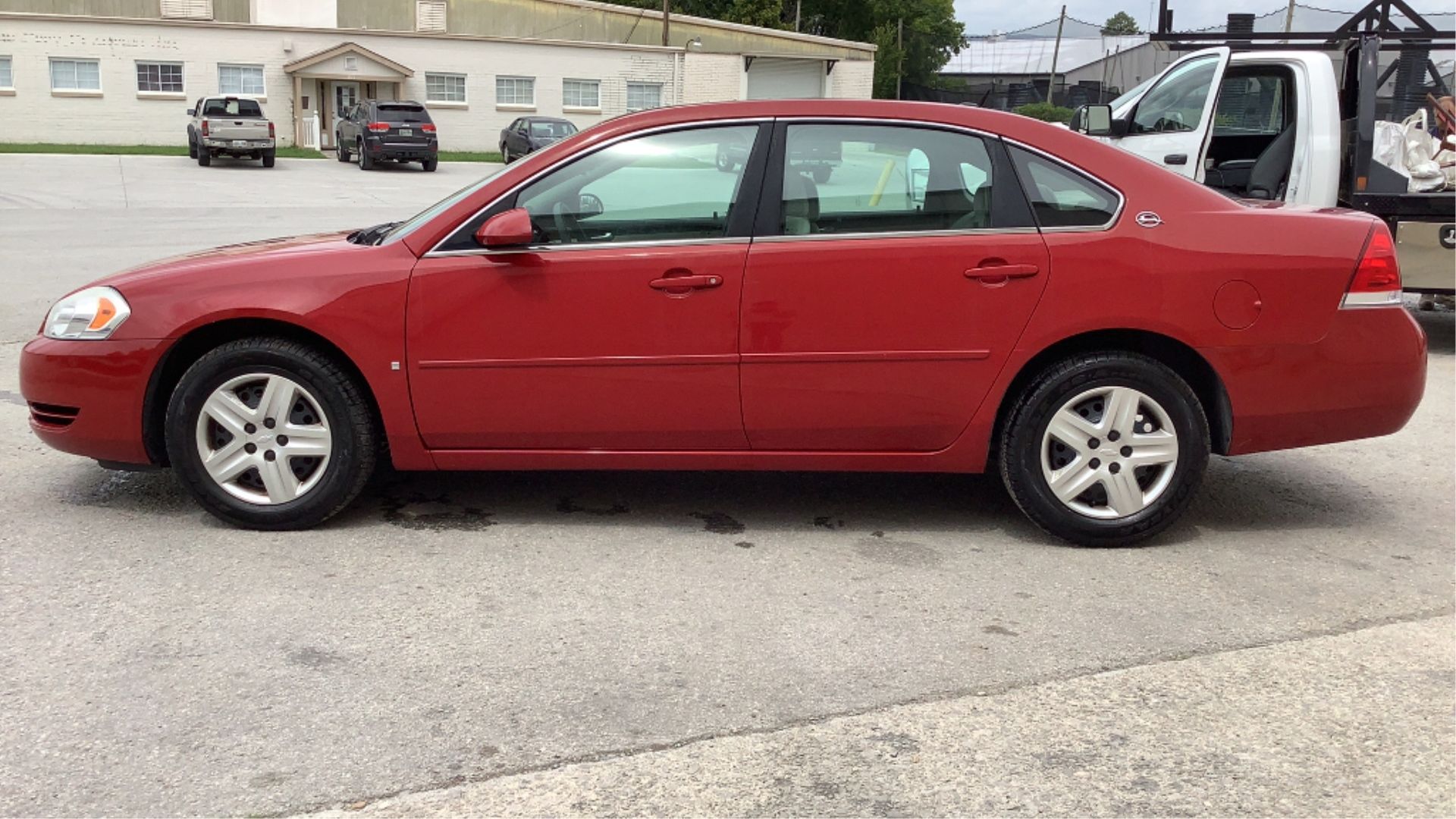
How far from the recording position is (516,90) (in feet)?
152

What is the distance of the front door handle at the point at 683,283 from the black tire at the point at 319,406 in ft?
3.83

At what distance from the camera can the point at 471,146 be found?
151 ft

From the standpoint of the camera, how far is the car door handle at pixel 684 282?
460 centimetres

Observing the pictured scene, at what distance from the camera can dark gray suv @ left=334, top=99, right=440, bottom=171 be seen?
1296 inches

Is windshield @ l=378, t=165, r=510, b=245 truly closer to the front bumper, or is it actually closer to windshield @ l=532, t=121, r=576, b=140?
the front bumper

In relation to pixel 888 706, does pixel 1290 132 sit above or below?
above

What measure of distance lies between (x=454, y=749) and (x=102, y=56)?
148ft

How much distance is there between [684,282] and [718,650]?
4.66ft

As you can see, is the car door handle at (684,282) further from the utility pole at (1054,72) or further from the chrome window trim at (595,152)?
the utility pole at (1054,72)

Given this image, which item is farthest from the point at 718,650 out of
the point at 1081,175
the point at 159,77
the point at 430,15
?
the point at 430,15

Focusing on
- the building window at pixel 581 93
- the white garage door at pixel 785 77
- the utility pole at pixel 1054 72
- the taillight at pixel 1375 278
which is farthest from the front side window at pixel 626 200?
the utility pole at pixel 1054 72

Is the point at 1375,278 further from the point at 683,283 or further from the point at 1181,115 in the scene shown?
the point at 1181,115

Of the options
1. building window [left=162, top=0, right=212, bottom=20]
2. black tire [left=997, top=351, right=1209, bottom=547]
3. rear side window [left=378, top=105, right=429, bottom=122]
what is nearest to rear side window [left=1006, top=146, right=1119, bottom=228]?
black tire [left=997, top=351, right=1209, bottom=547]

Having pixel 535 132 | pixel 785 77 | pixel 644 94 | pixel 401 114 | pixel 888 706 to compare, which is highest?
pixel 785 77
